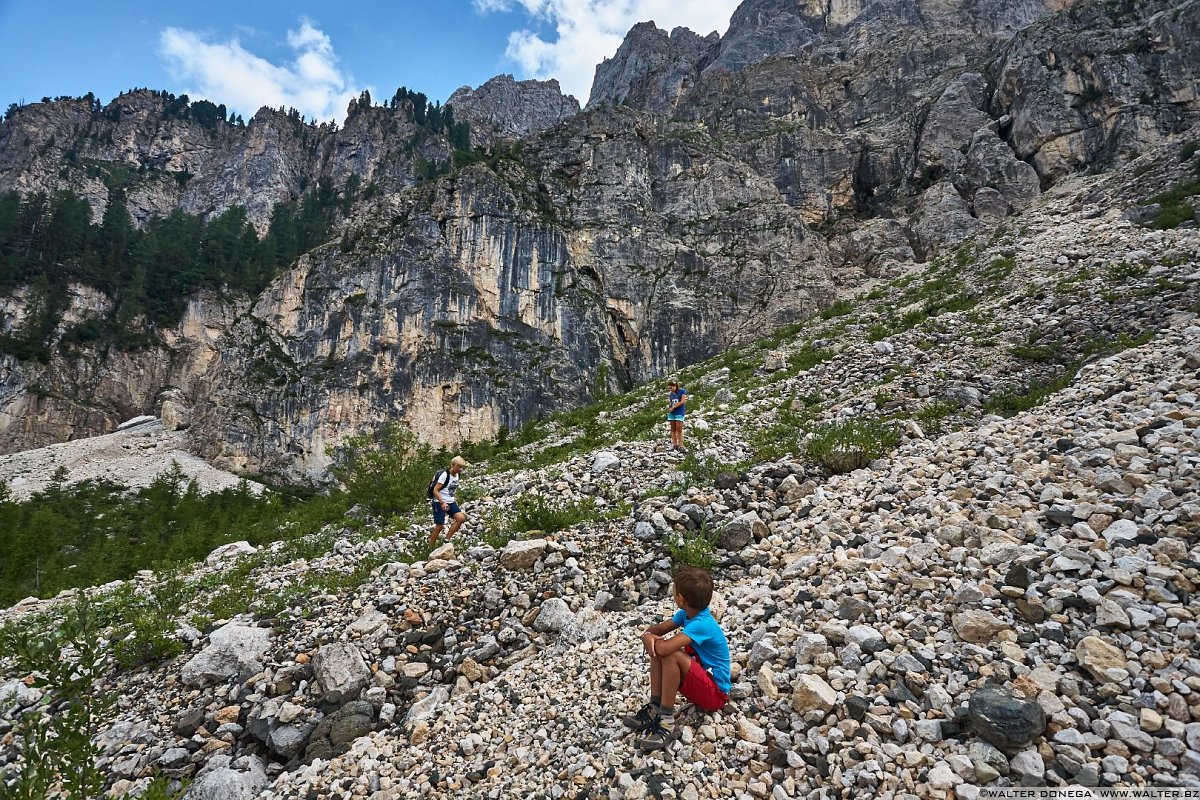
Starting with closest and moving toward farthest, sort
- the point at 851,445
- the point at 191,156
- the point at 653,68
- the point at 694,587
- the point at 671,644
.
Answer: the point at 671,644, the point at 694,587, the point at 851,445, the point at 653,68, the point at 191,156

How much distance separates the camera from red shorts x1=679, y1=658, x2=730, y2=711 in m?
4.34

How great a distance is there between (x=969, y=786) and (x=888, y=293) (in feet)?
97.0

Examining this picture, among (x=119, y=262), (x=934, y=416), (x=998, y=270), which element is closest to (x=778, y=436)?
(x=934, y=416)

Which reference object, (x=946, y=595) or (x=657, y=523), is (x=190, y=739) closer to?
(x=657, y=523)

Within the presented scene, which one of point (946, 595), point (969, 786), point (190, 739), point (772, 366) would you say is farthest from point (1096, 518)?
point (772, 366)

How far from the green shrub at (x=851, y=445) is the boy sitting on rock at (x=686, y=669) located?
536cm

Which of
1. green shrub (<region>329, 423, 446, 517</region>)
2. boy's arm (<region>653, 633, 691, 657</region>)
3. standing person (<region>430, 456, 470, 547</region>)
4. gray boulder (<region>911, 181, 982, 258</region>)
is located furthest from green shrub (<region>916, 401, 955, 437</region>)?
gray boulder (<region>911, 181, 982, 258</region>)

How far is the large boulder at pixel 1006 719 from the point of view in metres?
3.20

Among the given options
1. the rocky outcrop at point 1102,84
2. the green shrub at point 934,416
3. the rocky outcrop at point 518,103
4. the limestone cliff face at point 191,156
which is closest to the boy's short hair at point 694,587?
the green shrub at point 934,416

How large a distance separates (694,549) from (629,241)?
74779mm

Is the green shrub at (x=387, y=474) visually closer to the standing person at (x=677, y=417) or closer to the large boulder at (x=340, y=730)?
the standing person at (x=677, y=417)

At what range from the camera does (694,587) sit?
470cm

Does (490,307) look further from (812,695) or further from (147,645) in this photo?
(812,695)

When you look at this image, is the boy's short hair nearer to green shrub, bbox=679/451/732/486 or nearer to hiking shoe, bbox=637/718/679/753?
hiking shoe, bbox=637/718/679/753
